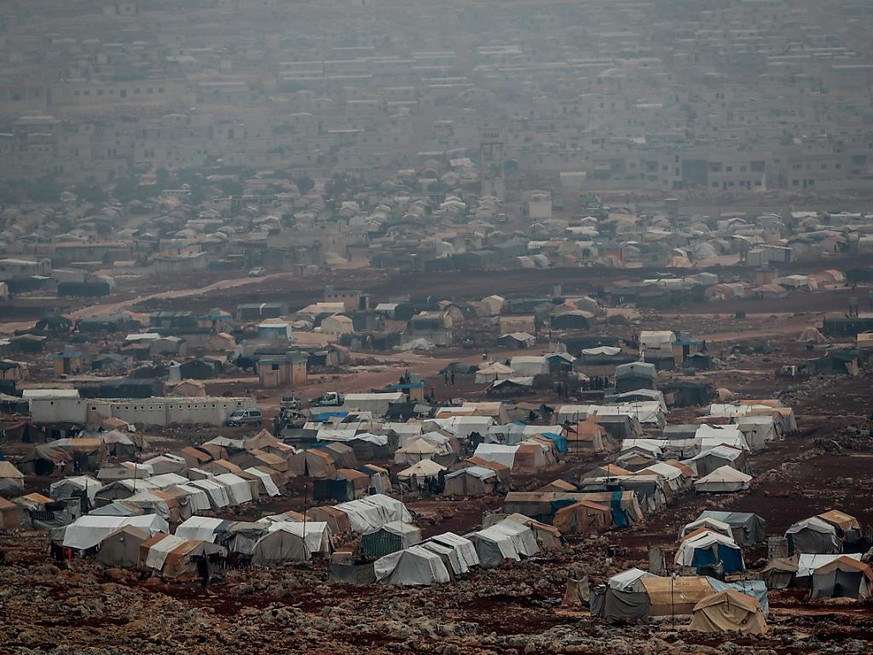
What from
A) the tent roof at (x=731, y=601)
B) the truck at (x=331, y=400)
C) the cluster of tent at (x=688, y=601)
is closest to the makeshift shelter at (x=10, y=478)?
the truck at (x=331, y=400)

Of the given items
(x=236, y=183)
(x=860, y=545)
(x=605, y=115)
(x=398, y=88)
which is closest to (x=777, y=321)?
(x=860, y=545)

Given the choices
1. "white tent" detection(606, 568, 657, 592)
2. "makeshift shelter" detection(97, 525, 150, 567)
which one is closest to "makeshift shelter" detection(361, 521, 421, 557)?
"makeshift shelter" detection(97, 525, 150, 567)

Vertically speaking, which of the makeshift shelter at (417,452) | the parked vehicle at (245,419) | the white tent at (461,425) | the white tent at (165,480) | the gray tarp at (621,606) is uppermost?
the gray tarp at (621,606)

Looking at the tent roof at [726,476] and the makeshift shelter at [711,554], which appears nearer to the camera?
the makeshift shelter at [711,554]

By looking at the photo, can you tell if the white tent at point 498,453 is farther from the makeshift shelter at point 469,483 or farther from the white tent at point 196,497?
the white tent at point 196,497

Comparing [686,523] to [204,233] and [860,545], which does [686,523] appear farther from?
[204,233]
